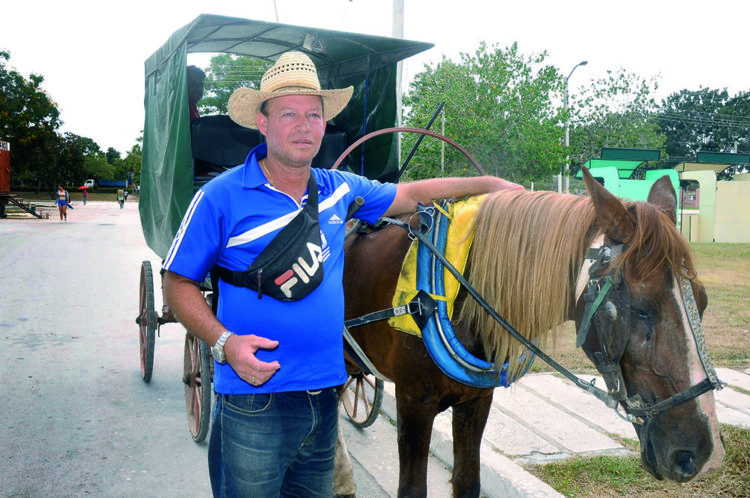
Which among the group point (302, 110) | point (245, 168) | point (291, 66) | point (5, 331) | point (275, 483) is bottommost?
point (5, 331)

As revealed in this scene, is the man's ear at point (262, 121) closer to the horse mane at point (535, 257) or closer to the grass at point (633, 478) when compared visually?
the horse mane at point (535, 257)

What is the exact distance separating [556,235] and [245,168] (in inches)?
43.9

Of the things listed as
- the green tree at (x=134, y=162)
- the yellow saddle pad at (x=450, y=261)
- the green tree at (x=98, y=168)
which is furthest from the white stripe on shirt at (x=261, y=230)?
the green tree at (x=134, y=162)

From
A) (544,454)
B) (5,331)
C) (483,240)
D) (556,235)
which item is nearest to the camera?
(556,235)

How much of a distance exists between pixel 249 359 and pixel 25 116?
134 feet

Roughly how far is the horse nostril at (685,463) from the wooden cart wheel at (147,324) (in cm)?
438

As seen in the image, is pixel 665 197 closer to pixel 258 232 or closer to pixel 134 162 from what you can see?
pixel 258 232

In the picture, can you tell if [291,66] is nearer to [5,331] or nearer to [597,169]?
[5,331]

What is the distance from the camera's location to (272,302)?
1.84m

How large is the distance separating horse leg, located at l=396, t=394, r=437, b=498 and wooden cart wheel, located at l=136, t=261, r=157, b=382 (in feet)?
11.0

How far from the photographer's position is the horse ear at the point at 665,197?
215cm

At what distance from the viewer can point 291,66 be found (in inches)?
81.4

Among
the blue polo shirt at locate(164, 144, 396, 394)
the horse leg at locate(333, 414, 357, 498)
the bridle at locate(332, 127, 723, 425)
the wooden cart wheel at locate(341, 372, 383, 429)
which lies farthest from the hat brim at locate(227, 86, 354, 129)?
the wooden cart wheel at locate(341, 372, 383, 429)

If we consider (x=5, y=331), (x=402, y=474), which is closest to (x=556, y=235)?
(x=402, y=474)
